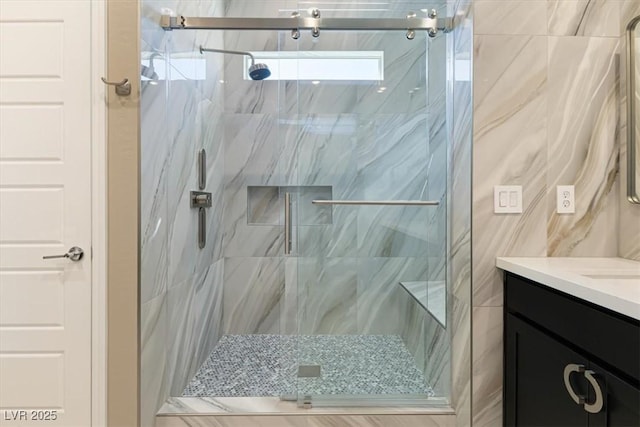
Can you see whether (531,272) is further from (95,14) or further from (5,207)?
(5,207)

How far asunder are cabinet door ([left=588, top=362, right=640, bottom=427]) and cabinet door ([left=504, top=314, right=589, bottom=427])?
49 mm

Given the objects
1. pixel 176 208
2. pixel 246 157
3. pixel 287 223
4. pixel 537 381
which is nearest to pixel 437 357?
pixel 537 381

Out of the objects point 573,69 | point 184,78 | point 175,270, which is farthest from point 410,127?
point 175,270

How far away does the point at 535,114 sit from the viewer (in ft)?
5.49

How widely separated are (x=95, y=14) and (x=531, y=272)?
198cm

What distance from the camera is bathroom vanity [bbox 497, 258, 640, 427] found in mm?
983

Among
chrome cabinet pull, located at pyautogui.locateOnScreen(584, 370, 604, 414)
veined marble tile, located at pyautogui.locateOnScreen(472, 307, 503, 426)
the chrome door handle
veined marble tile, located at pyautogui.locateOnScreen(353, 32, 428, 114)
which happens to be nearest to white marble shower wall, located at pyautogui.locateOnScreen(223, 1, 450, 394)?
veined marble tile, located at pyautogui.locateOnScreen(353, 32, 428, 114)

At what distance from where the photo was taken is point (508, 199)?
1.67 meters

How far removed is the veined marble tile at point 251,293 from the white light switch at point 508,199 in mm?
1801

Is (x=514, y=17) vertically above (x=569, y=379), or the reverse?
(x=514, y=17)

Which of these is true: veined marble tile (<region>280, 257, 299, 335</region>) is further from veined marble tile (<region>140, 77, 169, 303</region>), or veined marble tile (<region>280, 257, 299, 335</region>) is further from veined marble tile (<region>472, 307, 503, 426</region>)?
veined marble tile (<region>472, 307, 503, 426</region>)

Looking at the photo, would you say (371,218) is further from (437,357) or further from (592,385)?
(592,385)

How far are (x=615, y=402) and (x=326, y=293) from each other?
1223 millimetres

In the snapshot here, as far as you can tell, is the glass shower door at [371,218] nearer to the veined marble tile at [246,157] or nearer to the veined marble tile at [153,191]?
the veined marble tile at [153,191]
